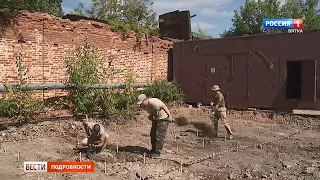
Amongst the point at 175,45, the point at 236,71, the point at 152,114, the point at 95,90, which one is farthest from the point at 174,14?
the point at 152,114

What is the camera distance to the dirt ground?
5922 millimetres

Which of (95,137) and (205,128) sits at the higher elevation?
(95,137)

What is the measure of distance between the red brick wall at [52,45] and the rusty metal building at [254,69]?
262cm

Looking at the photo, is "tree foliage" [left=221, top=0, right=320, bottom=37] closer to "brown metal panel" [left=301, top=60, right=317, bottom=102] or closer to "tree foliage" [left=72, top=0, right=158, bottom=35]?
"tree foliage" [left=72, top=0, right=158, bottom=35]

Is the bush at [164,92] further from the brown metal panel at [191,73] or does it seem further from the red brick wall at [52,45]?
the red brick wall at [52,45]

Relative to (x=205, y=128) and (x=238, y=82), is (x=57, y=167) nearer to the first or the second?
(x=205, y=128)

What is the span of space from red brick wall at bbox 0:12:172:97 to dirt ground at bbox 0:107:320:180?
236 centimetres

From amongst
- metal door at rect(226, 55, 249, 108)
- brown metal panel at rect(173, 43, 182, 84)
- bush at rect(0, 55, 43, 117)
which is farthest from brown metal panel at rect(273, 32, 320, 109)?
bush at rect(0, 55, 43, 117)

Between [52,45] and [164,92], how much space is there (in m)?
5.10

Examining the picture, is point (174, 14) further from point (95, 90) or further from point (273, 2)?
point (273, 2)

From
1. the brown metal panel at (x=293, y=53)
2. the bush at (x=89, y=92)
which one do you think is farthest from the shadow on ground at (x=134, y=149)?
the brown metal panel at (x=293, y=53)

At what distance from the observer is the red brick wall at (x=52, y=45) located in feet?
32.2

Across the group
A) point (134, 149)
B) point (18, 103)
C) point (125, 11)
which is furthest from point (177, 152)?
point (125, 11)

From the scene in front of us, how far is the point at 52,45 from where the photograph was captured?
10953mm
